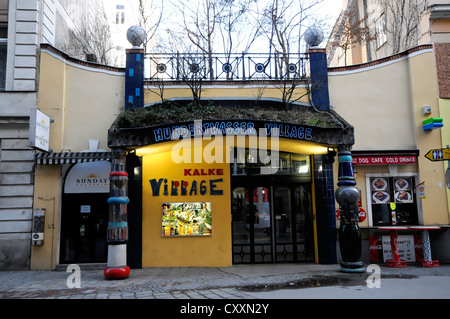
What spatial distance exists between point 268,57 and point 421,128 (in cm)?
534

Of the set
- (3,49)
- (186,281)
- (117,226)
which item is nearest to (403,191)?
(186,281)

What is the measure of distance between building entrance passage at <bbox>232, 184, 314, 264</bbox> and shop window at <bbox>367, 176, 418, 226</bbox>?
1963 millimetres

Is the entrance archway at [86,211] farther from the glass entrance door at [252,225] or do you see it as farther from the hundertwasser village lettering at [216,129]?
the glass entrance door at [252,225]

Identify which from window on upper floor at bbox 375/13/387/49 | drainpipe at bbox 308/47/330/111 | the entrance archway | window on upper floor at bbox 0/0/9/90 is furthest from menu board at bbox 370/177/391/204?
window on upper floor at bbox 0/0/9/90

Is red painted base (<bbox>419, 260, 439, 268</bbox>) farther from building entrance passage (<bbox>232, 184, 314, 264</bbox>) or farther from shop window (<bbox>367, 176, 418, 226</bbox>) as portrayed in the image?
building entrance passage (<bbox>232, 184, 314, 264</bbox>)

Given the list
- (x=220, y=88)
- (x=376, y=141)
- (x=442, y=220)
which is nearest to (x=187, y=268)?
(x=220, y=88)

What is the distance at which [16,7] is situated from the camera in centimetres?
1209

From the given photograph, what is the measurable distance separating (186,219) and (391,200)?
20.7ft

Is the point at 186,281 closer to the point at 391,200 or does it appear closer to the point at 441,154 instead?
the point at 441,154

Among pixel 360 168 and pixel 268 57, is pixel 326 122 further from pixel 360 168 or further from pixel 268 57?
pixel 268 57

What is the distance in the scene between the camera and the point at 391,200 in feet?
39.5

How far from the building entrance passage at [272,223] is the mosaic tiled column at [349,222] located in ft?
7.25

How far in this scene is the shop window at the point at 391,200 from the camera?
11.9 m

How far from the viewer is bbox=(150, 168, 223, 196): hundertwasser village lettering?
11.7m
